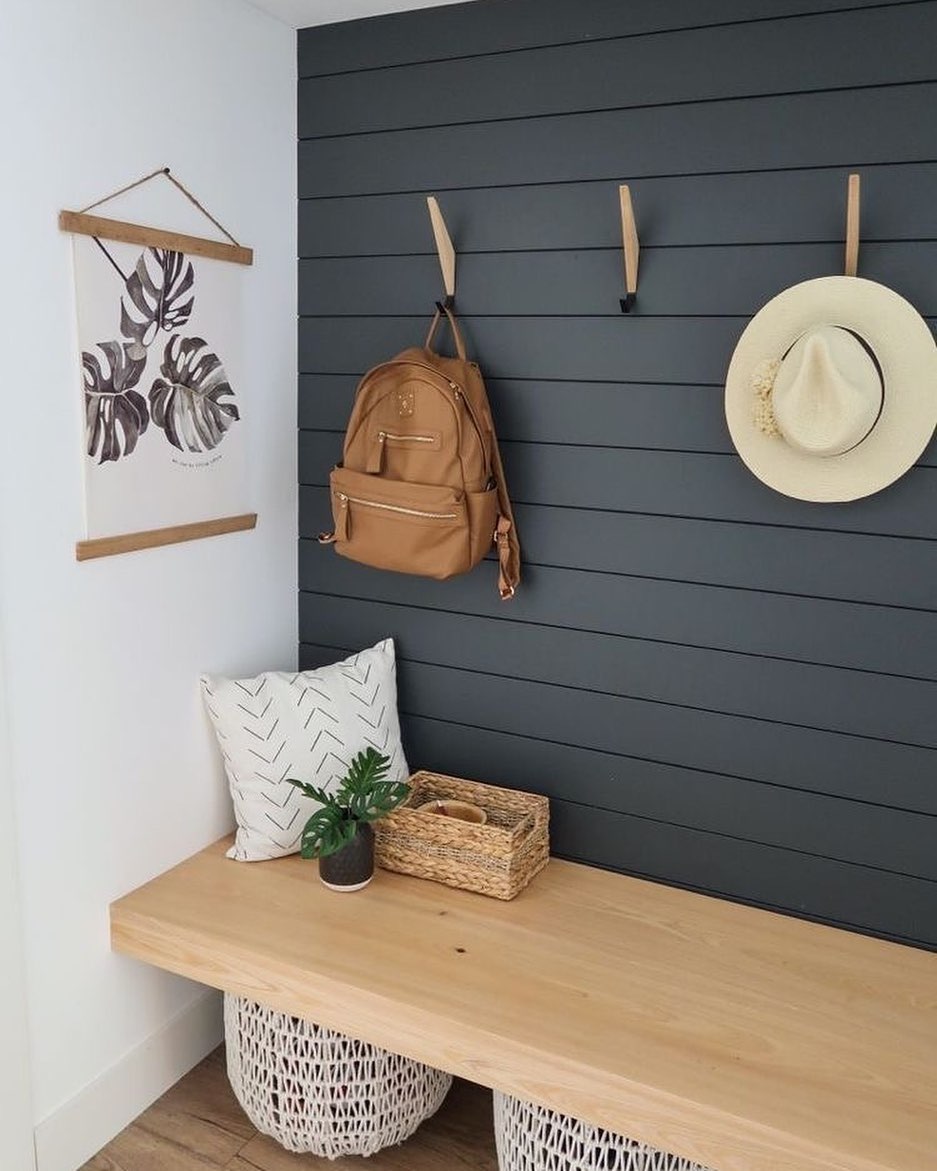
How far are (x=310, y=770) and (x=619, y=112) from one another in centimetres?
141

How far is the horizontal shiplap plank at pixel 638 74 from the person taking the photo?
5.67 feet

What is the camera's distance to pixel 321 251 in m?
2.29

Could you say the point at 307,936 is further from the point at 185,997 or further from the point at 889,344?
the point at 889,344

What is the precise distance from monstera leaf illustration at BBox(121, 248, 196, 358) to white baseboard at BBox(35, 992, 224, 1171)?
1.38 metres

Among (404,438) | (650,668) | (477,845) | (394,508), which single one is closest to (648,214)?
(404,438)

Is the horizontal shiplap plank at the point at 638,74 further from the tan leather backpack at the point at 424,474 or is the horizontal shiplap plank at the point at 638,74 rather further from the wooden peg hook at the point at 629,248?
the tan leather backpack at the point at 424,474

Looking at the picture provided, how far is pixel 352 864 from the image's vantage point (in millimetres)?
2006

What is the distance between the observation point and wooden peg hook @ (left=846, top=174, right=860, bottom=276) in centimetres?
167

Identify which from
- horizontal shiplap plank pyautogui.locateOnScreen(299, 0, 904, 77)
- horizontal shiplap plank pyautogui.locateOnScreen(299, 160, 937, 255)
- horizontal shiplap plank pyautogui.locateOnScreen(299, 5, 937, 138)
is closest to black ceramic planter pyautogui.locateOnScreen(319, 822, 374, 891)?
horizontal shiplap plank pyautogui.locateOnScreen(299, 160, 937, 255)

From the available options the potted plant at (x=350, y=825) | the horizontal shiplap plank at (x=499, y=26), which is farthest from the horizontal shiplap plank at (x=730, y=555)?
the horizontal shiplap plank at (x=499, y=26)

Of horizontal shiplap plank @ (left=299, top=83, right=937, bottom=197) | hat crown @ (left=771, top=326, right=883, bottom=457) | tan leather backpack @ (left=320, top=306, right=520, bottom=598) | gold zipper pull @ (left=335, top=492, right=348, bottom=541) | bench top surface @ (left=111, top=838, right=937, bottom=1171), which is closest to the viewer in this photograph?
bench top surface @ (left=111, top=838, right=937, bottom=1171)

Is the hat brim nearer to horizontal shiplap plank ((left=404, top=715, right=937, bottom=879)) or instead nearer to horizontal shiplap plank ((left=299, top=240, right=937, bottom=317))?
horizontal shiplap plank ((left=299, top=240, right=937, bottom=317))

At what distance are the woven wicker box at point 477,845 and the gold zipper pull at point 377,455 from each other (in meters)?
0.69

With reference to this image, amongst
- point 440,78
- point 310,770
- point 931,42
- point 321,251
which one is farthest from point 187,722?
point 931,42
